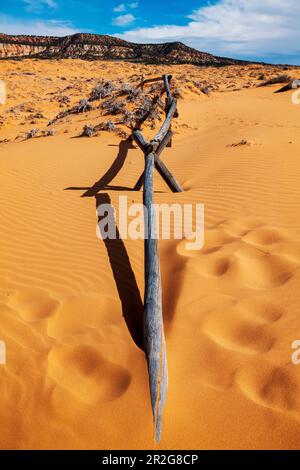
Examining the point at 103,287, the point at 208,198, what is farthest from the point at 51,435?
the point at 208,198

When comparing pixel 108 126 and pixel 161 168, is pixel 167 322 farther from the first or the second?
pixel 108 126

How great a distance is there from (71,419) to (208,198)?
364 cm

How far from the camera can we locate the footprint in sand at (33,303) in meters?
2.76

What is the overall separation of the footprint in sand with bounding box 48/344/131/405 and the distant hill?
50850mm

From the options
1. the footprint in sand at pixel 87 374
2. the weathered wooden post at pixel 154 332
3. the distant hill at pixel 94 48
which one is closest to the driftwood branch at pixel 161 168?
the weathered wooden post at pixel 154 332

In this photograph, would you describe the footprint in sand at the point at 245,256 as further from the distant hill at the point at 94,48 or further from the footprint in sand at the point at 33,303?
the distant hill at the point at 94,48

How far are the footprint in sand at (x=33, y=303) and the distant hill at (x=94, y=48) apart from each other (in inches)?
1970

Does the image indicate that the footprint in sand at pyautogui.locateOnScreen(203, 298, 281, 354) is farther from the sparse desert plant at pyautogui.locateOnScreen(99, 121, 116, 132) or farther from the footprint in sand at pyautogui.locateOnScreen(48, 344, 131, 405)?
the sparse desert plant at pyautogui.locateOnScreen(99, 121, 116, 132)

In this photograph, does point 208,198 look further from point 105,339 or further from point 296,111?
point 296,111

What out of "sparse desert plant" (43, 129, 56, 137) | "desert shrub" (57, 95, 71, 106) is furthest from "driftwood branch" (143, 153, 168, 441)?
"desert shrub" (57, 95, 71, 106)

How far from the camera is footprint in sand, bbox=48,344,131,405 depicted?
207cm

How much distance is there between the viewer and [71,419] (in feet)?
6.33

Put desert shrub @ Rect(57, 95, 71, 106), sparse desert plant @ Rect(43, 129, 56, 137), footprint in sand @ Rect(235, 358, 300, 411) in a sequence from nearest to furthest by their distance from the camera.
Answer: footprint in sand @ Rect(235, 358, 300, 411) < sparse desert plant @ Rect(43, 129, 56, 137) < desert shrub @ Rect(57, 95, 71, 106)

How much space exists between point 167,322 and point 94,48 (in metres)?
60.1
